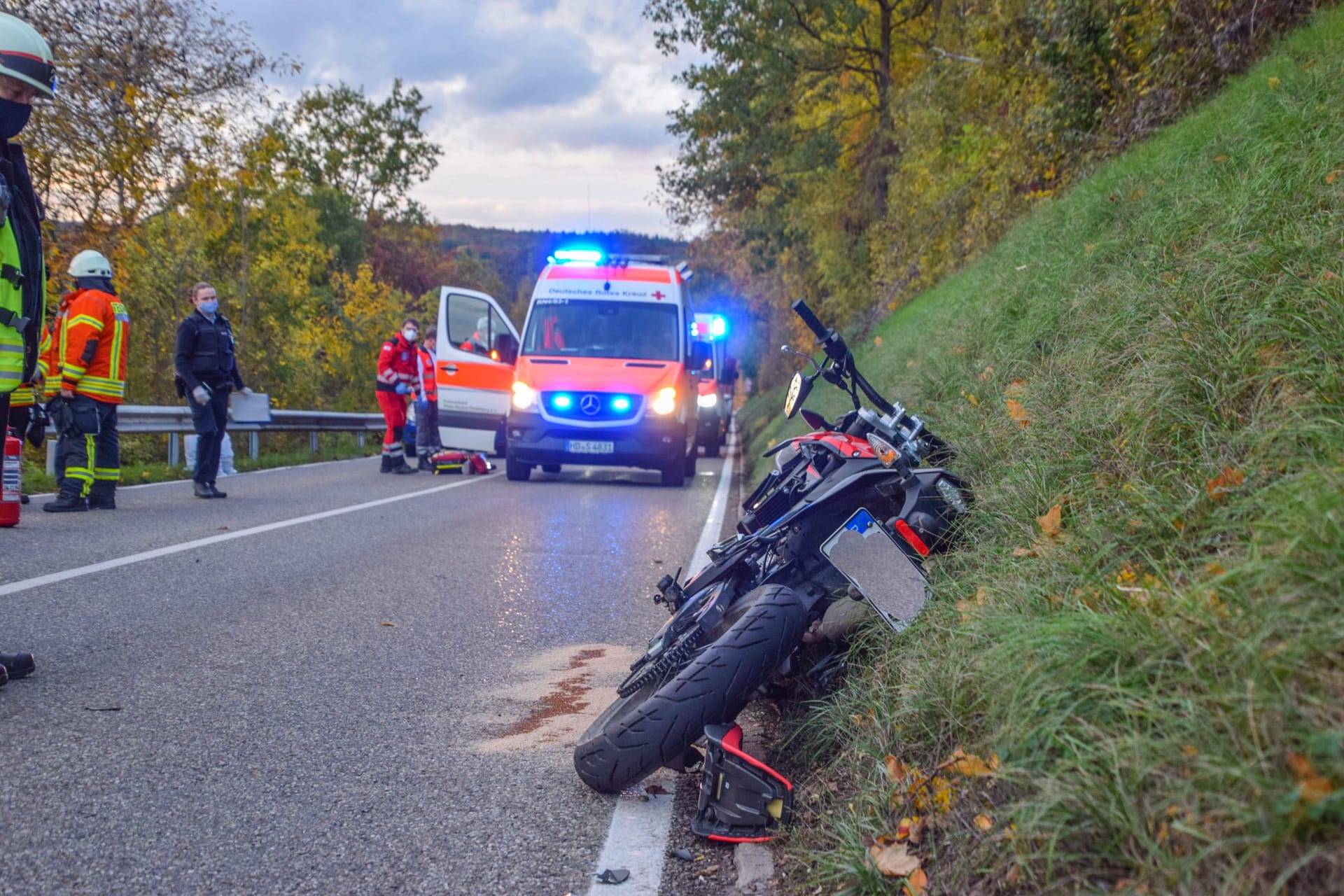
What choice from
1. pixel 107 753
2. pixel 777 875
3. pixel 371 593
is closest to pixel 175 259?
pixel 371 593

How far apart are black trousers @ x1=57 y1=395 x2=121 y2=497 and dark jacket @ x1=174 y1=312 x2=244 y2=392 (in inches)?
50.4

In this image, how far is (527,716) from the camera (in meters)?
4.13

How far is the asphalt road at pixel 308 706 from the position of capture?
2.82 m

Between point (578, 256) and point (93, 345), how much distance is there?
701cm

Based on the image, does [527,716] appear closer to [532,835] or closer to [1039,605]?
[532,835]

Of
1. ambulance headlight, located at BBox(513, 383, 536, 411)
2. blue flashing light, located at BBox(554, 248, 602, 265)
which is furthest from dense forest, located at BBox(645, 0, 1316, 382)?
ambulance headlight, located at BBox(513, 383, 536, 411)

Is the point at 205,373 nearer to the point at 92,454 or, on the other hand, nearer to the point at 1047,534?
the point at 92,454

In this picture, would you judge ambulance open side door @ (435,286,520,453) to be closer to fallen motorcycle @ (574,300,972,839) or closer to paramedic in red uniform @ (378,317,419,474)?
paramedic in red uniform @ (378,317,419,474)

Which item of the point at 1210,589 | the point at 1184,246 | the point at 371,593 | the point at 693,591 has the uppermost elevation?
the point at 1184,246

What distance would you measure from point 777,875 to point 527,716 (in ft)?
5.20

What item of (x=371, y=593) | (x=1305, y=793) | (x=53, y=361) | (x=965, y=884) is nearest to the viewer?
(x=1305, y=793)

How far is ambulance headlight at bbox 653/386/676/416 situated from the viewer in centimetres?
1338

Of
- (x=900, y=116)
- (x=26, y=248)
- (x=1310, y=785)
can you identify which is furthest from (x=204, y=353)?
(x=900, y=116)

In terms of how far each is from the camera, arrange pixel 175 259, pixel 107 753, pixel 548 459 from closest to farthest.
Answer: pixel 107 753 → pixel 548 459 → pixel 175 259
